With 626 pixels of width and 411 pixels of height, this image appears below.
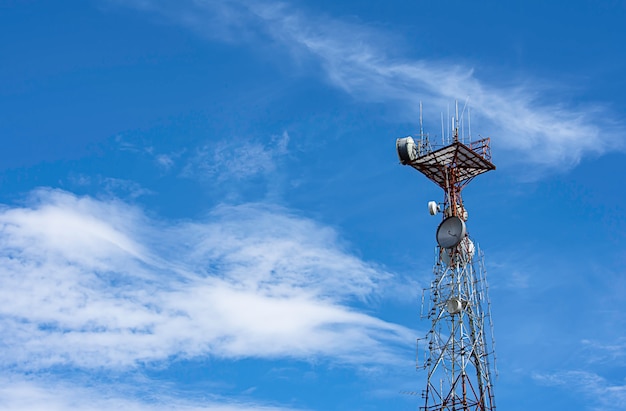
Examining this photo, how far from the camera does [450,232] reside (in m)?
56.5

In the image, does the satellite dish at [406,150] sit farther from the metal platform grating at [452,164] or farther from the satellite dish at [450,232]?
the satellite dish at [450,232]

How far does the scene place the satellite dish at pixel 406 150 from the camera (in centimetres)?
5772

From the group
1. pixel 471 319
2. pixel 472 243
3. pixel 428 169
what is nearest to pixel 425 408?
pixel 471 319

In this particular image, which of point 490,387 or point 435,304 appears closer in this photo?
point 490,387

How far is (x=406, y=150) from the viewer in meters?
57.8

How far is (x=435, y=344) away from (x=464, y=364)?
263 cm

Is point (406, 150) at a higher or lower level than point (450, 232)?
higher

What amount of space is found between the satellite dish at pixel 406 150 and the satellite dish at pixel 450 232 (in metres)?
4.47

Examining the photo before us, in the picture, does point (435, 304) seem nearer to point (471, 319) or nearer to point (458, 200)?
point (471, 319)

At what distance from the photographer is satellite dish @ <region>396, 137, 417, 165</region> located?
2272 inches

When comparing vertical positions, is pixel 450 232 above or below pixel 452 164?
below

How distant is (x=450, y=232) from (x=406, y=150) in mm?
5814

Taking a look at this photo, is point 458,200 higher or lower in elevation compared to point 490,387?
higher

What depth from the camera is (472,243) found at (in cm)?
5719
